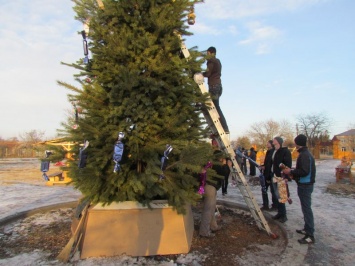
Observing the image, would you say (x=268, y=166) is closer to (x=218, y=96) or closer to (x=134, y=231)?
(x=218, y=96)

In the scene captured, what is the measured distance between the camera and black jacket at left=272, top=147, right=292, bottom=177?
22.3 ft

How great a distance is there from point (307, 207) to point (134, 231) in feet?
10.4

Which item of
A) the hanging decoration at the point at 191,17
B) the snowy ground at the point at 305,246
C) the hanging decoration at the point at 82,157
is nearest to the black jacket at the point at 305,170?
the snowy ground at the point at 305,246

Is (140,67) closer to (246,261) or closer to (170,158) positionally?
(170,158)

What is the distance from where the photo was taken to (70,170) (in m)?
4.80

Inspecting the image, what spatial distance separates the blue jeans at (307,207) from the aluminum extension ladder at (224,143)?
2.06 feet

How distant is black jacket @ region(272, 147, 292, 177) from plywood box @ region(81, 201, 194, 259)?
3.23 meters

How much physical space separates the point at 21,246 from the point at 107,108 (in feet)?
9.08

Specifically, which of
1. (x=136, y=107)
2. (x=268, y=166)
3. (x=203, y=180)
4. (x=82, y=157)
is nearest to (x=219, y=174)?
(x=203, y=180)

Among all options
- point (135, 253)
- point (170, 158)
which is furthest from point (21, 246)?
point (170, 158)

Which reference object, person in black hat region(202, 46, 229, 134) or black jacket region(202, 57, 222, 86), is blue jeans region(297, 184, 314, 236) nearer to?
person in black hat region(202, 46, 229, 134)

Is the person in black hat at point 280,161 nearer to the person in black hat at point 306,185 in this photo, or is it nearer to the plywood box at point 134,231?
the person in black hat at point 306,185

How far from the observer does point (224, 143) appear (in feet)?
18.3

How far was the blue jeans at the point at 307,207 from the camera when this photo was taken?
524 cm
